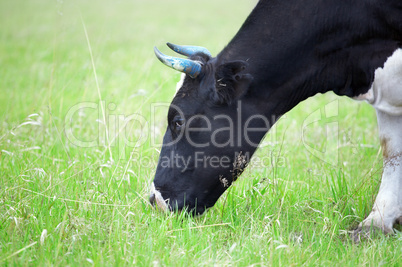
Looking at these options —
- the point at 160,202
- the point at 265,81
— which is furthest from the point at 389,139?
the point at 160,202

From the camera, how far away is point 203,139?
12.6 ft

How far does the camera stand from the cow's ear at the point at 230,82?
3.56 m

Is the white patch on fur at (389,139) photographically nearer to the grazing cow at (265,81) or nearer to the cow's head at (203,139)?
the grazing cow at (265,81)

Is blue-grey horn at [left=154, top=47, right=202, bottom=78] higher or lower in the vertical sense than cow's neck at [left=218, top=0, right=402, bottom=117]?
lower

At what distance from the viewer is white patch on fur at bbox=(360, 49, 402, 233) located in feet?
12.3

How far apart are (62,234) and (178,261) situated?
930 mm

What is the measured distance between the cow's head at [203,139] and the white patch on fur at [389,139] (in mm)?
964

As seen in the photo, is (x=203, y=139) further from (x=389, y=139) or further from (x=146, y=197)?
(x=389, y=139)

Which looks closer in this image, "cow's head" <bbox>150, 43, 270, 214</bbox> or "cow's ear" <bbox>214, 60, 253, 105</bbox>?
"cow's ear" <bbox>214, 60, 253, 105</bbox>

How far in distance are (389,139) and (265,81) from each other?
1.31 m

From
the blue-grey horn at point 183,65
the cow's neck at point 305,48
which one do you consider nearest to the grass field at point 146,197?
the cow's neck at point 305,48

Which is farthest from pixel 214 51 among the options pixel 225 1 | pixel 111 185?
pixel 225 1

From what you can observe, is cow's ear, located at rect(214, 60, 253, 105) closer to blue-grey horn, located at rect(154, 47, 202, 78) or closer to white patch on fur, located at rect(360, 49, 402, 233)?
blue-grey horn, located at rect(154, 47, 202, 78)

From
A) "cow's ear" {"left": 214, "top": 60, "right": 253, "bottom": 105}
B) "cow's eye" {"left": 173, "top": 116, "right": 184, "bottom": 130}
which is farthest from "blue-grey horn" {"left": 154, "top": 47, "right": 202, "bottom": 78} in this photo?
"cow's eye" {"left": 173, "top": 116, "right": 184, "bottom": 130}
